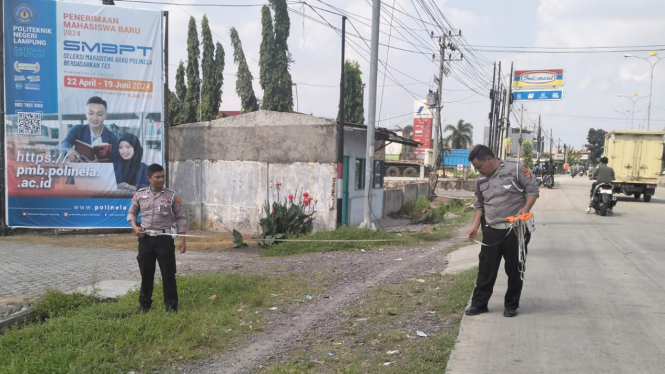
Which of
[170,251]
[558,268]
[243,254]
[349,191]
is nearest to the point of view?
[170,251]

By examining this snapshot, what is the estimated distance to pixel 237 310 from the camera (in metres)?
5.89

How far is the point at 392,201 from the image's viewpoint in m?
18.5

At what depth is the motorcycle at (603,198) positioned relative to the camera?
15.0 metres

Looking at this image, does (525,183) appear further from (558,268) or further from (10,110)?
(10,110)

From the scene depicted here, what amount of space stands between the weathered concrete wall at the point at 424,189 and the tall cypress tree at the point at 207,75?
19.2 m

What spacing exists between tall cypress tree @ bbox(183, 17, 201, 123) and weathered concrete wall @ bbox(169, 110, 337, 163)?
79.6 ft

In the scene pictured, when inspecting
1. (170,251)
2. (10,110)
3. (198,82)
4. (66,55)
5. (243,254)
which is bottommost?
(243,254)

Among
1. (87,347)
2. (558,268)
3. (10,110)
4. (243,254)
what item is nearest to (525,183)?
(558,268)

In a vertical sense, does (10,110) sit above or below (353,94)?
below

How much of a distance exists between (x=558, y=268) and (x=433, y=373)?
435 centimetres

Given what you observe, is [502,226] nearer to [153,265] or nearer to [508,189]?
[508,189]

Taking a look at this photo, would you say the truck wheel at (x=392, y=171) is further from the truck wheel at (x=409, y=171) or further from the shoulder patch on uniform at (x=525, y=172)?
the shoulder patch on uniform at (x=525, y=172)

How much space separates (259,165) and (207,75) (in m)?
25.7

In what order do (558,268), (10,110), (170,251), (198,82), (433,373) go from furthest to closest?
1. (198,82)
2. (10,110)
3. (558,268)
4. (170,251)
5. (433,373)
